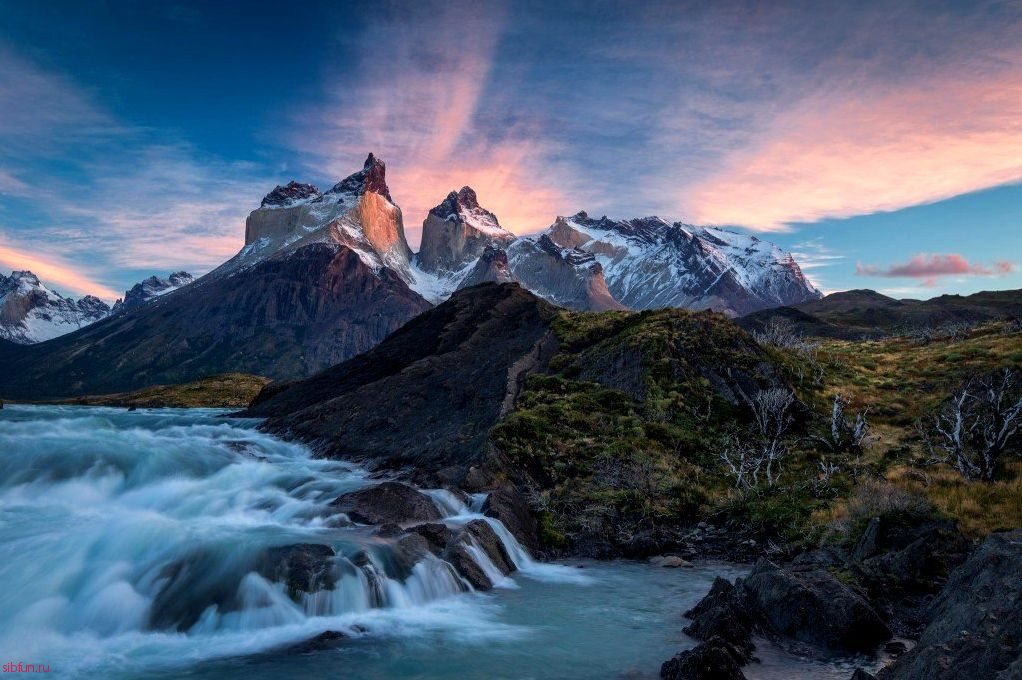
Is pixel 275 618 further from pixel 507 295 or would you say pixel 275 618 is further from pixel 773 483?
pixel 507 295

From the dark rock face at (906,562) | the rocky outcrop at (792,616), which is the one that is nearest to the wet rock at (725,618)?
the rocky outcrop at (792,616)

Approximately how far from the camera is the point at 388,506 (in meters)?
23.2

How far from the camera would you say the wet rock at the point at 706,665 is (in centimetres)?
1130

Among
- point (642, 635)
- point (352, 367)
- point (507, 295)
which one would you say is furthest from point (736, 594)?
point (507, 295)

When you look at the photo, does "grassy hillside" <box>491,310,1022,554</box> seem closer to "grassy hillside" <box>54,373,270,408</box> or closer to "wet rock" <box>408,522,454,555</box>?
"wet rock" <box>408,522,454,555</box>

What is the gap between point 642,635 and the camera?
49.1ft

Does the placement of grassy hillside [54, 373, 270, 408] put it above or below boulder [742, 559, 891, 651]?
above

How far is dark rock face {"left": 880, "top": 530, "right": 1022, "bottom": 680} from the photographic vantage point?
8.28 metres

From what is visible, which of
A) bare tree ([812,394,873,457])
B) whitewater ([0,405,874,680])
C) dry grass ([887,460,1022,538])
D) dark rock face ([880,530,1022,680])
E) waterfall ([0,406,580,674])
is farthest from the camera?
bare tree ([812,394,873,457])

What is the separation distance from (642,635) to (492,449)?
53.9 ft

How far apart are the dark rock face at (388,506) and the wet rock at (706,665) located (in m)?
12.7

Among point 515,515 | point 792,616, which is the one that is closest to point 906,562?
point 792,616

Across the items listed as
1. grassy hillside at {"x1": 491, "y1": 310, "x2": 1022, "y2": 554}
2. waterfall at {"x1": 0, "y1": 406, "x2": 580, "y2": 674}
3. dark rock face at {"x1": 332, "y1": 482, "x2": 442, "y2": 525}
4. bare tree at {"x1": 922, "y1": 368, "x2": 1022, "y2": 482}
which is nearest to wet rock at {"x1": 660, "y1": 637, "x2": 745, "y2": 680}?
waterfall at {"x1": 0, "y1": 406, "x2": 580, "y2": 674}

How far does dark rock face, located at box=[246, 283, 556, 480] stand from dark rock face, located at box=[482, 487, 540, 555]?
3967 millimetres
